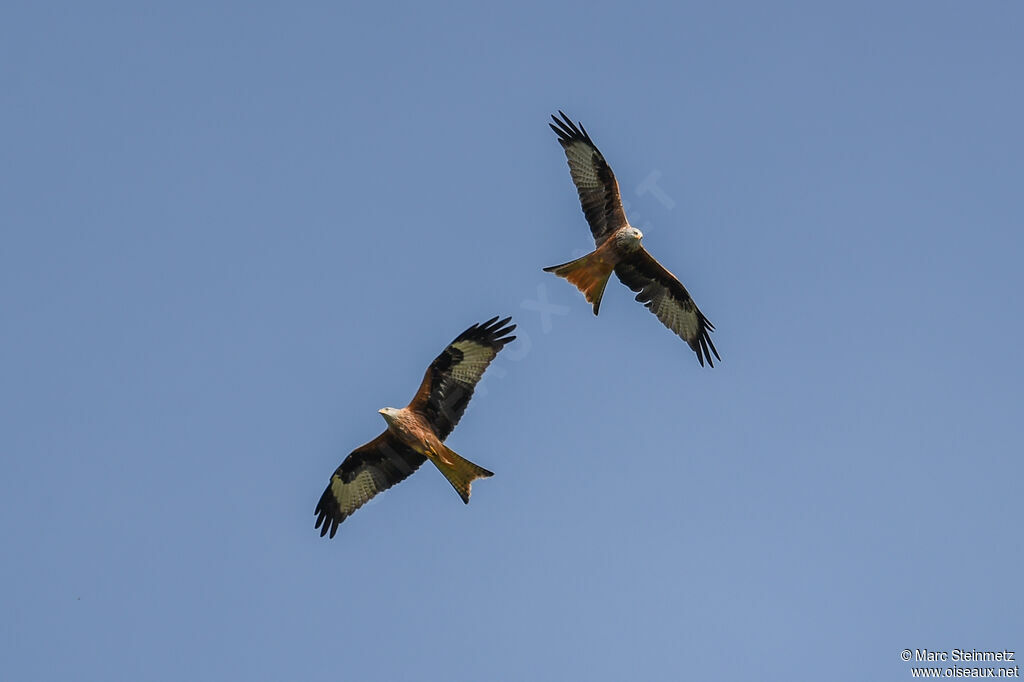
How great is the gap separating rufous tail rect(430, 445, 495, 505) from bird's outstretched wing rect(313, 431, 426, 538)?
642mm

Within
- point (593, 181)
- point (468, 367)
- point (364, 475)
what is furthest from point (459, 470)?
point (593, 181)

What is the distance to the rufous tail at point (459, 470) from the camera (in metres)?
11.1

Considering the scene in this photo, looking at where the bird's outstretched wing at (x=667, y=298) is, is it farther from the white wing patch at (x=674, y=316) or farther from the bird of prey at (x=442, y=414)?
the bird of prey at (x=442, y=414)

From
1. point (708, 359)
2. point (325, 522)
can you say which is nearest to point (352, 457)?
point (325, 522)

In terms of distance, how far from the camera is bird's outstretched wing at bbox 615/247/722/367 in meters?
13.4

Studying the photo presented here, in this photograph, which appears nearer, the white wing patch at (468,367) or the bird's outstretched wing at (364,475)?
the white wing patch at (468,367)

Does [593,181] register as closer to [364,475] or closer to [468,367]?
[468,367]

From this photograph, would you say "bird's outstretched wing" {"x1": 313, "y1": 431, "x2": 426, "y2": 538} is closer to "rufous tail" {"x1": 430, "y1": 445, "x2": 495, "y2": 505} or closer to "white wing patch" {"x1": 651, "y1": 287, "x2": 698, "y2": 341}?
"rufous tail" {"x1": 430, "y1": 445, "x2": 495, "y2": 505}

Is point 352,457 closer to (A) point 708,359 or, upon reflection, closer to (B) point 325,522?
(B) point 325,522

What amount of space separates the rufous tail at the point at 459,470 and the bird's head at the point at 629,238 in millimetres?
3218

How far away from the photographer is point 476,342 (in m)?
11.5

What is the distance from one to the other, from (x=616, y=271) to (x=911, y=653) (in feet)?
18.5

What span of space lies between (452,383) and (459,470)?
0.93 metres

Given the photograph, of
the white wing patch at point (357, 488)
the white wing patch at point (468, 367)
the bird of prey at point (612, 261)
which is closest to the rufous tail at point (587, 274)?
the bird of prey at point (612, 261)
